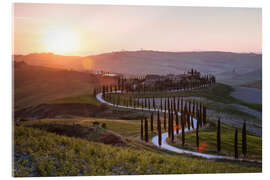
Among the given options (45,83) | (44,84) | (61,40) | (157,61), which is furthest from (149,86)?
(61,40)

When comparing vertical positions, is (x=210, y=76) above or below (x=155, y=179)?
above

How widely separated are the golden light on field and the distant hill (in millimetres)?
1040

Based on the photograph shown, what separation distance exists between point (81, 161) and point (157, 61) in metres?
16.1

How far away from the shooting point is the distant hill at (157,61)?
1643 cm

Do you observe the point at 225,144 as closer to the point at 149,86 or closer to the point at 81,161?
the point at 81,161

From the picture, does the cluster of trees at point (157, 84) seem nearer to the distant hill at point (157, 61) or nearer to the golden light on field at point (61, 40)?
the distant hill at point (157, 61)

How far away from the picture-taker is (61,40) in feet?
45.6

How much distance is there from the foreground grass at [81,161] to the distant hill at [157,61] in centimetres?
425

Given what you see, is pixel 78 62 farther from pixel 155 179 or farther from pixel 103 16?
pixel 155 179

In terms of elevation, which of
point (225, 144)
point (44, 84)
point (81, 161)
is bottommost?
point (225, 144)

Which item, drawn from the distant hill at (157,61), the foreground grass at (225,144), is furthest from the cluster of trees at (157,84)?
the foreground grass at (225,144)
